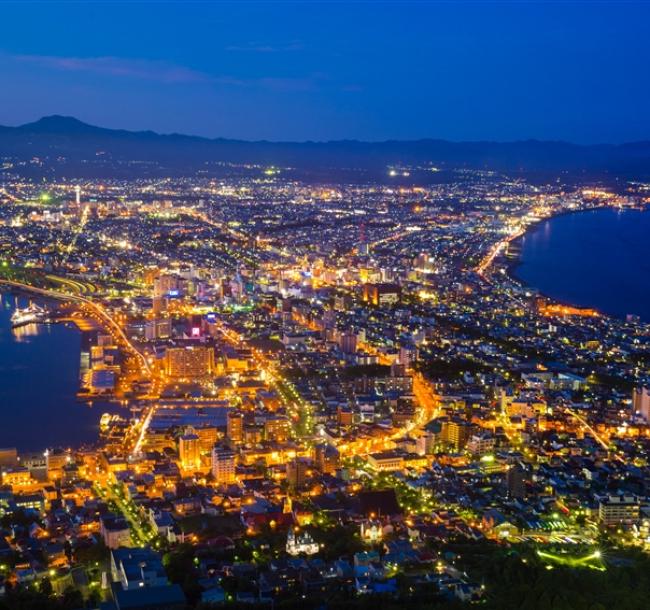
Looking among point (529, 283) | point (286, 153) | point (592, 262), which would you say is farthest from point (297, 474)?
point (286, 153)

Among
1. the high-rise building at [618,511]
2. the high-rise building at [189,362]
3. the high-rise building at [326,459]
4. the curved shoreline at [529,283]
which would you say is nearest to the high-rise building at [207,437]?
the high-rise building at [326,459]

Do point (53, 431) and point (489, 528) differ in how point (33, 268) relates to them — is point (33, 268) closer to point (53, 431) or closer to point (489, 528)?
point (53, 431)

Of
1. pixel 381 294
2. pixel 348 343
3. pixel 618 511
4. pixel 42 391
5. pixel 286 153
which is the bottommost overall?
pixel 42 391

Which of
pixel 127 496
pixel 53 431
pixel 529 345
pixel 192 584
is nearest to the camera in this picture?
pixel 192 584

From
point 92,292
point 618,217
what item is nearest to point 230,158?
point 618,217

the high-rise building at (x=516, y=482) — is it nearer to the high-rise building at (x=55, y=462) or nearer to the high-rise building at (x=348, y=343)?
the high-rise building at (x=55, y=462)

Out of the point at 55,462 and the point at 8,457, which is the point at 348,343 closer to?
the point at 55,462
